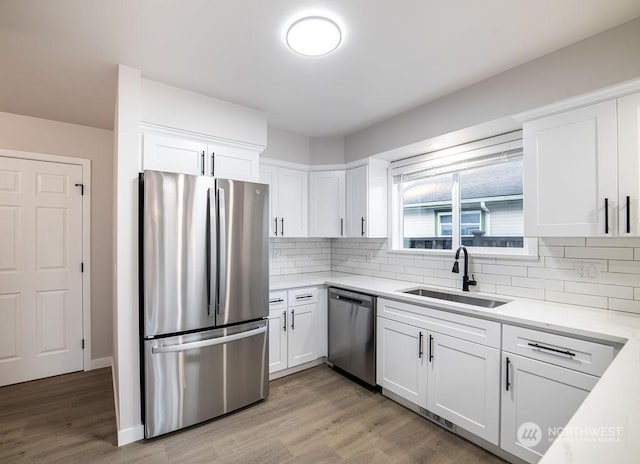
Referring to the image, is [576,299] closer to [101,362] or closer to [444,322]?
[444,322]

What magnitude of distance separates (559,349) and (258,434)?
2.00m

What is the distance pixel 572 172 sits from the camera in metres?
1.83

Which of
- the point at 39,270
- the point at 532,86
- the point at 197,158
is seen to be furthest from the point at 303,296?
the point at 39,270

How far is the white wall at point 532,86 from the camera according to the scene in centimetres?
171

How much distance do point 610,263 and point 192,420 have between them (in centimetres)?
303

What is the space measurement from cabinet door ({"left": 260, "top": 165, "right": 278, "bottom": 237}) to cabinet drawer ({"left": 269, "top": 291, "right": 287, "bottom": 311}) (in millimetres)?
685

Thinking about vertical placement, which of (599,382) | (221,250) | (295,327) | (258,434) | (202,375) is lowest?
(258,434)

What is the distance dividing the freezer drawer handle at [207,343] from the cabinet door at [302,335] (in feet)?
1.72

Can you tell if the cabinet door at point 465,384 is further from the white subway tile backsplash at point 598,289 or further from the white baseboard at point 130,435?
the white baseboard at point 130,435

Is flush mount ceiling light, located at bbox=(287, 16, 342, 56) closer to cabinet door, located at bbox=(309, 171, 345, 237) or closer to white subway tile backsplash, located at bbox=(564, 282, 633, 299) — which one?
cabinet door, located at bbox=(309, 171, 345, 237)

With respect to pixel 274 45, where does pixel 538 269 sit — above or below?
below

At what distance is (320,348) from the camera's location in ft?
10.7

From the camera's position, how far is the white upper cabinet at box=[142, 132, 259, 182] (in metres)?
2.28

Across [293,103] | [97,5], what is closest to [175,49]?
[97,5]
